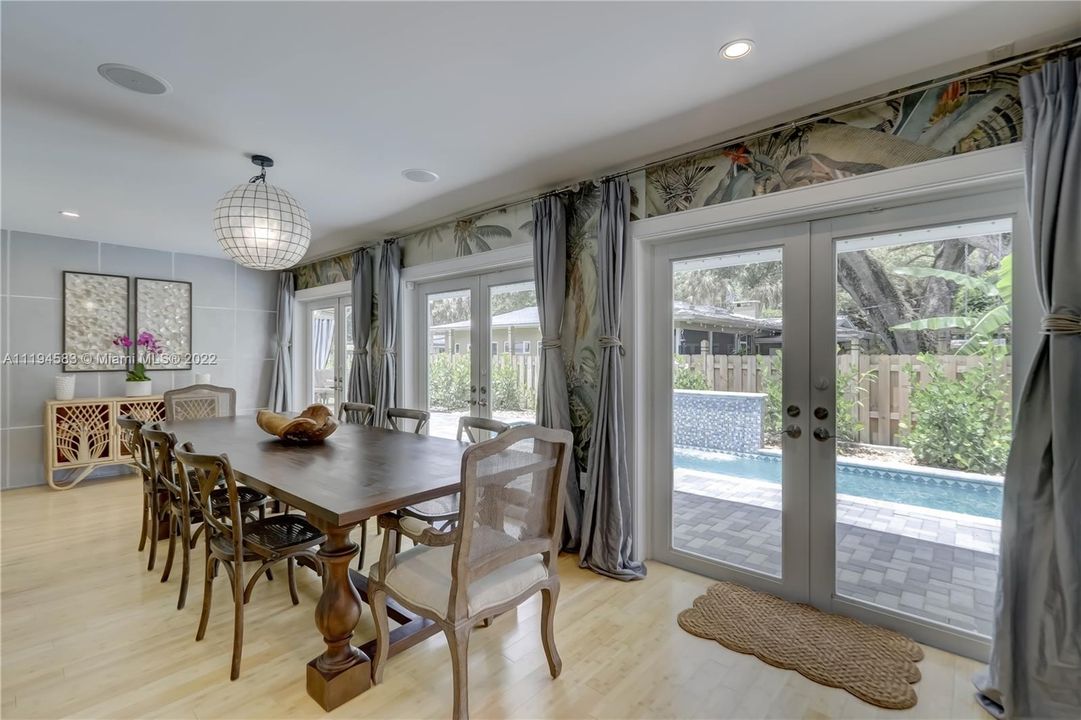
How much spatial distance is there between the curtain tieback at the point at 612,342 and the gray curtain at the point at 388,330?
238 centimetres

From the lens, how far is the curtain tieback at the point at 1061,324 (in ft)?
5.63

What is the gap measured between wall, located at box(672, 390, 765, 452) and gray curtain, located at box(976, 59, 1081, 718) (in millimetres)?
1089

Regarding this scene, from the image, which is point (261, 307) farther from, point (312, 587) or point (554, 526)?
point (554, 526)

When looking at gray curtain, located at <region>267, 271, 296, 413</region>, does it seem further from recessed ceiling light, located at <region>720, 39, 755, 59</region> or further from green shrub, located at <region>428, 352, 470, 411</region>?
recessed ceiling light, located at <region>720, 39, 755, 59</region>

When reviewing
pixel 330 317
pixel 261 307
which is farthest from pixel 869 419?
pixel 261 307

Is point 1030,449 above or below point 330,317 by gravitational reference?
below

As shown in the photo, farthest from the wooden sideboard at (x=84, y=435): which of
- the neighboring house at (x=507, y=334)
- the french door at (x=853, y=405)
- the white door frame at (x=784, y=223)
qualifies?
the french door at (x=853, y=405)

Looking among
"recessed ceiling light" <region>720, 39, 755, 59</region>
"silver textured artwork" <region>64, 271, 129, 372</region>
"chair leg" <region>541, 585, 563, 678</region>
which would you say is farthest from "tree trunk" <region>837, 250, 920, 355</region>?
"silver textured artwork" <region>64, 271, 129, 372</region>

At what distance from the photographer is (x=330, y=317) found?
5.92 metres

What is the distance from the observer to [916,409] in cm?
231

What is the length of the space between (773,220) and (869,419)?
1123 mm

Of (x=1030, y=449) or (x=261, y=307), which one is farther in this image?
(x=261, y=307)

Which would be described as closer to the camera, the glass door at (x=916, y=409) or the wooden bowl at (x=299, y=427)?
the glass door at (x=916, y=409)

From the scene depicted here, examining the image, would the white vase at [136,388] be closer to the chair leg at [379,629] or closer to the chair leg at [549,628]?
the chair leg at [379,629]
